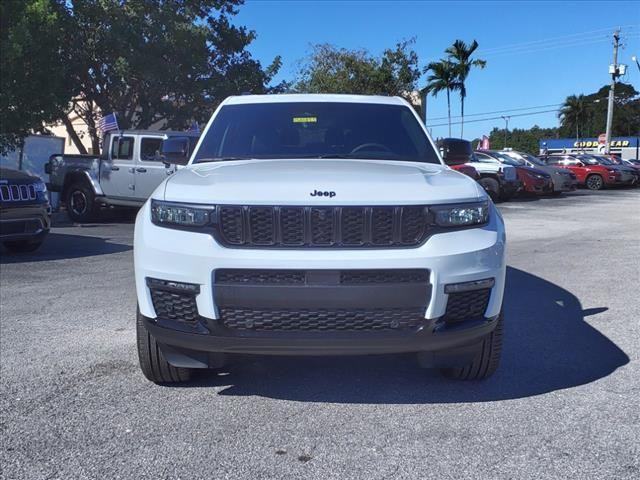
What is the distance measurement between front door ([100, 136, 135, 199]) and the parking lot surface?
9.27 metres

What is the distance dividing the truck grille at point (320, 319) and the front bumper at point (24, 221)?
22.3ft

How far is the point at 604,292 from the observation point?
6738 millimetres

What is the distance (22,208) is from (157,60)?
45.4 ft

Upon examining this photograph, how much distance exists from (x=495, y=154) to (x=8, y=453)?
20.6 metres

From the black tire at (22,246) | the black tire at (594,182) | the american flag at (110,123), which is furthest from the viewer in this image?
the black tire at (594,182)

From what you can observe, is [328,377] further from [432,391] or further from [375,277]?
[375,277]

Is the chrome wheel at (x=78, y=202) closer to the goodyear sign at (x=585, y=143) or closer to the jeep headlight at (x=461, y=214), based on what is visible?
the jeep headlight at (x=461, y=214)

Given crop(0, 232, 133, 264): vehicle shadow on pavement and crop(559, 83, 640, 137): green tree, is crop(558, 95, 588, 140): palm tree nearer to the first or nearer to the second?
crop(559, 83, 640, 137): green tree

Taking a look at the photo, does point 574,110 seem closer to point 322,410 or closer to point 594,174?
point 594,174

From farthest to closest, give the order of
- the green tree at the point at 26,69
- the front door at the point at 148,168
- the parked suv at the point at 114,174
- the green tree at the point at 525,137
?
the green tree at the point at 525,137
the green tree at the point at 26,69
the parked suv at the point at 114,174
the front door at the point at 148,168

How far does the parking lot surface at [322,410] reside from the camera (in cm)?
294

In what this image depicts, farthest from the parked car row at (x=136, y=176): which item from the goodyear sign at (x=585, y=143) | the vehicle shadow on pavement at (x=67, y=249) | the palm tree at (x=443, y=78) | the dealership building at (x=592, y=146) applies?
the goodyear sign at (x=585, y=143)

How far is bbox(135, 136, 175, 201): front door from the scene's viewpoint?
575 inches

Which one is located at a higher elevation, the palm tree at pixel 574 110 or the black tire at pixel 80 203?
the palm tree at pixel 574 110
